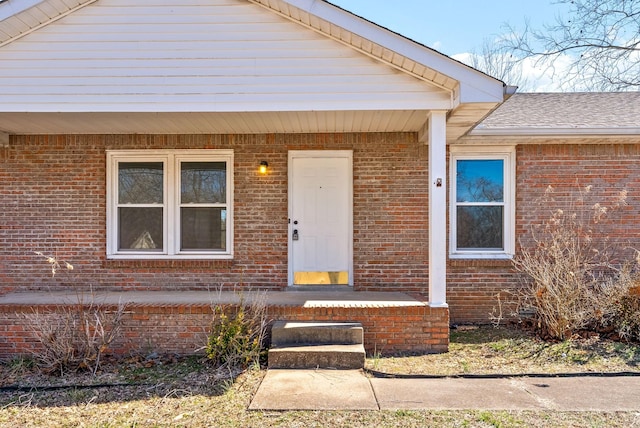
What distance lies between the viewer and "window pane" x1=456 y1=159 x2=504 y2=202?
6957 millimetres

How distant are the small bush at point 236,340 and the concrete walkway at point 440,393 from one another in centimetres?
40

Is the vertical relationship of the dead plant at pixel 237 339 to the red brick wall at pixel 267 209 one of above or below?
below

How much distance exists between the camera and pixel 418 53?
4816 millimetres

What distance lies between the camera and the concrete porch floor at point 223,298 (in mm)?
5605

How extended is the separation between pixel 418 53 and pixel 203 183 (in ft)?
12.9

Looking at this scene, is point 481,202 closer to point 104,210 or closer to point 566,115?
point 566,115

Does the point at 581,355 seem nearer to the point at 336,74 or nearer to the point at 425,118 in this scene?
the point at 425,118

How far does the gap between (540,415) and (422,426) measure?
40.9 inches

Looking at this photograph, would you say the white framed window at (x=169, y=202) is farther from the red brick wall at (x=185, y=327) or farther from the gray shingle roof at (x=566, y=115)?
the gray shingle roof at (x=566, y=115)

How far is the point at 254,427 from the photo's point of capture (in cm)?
347

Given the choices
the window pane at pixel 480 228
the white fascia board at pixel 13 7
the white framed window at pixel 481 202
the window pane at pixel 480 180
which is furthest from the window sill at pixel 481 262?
the white fascia board at pixel 13 7

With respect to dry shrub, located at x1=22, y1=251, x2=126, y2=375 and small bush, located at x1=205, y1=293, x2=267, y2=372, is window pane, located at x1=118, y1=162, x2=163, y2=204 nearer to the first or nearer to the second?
dry shrub, located at x1=22, y1=251, x2=126, y2=375

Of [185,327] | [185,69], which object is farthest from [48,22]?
[185,327]

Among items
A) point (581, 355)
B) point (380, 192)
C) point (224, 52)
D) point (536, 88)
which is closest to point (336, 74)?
point (224, 52)
